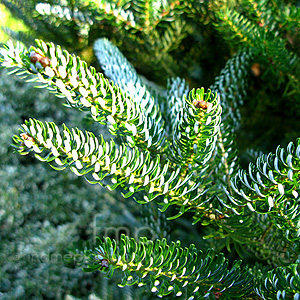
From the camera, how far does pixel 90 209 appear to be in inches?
16.6

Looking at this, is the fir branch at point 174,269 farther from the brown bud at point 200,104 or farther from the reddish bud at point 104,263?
the brown bud at point 200,104

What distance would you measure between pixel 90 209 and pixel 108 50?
0.22m

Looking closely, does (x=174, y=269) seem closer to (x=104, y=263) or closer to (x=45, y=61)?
(x=104, y=263)

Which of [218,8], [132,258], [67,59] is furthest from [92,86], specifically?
[218,8]

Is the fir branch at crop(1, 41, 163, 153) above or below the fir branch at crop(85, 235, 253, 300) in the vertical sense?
above

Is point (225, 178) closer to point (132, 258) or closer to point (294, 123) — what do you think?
point (132, 258)

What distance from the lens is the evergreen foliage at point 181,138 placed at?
0.19 meters

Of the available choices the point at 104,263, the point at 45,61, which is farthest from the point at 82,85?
the point at 104,263

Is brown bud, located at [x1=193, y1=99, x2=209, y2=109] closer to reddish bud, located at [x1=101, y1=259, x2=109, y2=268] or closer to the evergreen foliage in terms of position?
the evergreen foliage

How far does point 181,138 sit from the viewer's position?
215 millimetres

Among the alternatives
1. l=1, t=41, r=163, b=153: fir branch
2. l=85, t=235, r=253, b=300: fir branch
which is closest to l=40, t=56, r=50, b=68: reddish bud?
l=1, t=41, r=163, b=153: fir branch

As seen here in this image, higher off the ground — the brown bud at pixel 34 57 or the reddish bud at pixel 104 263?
the brown bud at pixel 34 57

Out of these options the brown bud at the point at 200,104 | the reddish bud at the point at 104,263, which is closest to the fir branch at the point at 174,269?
the reddish bud at the point at 104,263

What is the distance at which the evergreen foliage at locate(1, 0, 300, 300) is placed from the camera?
193mm
